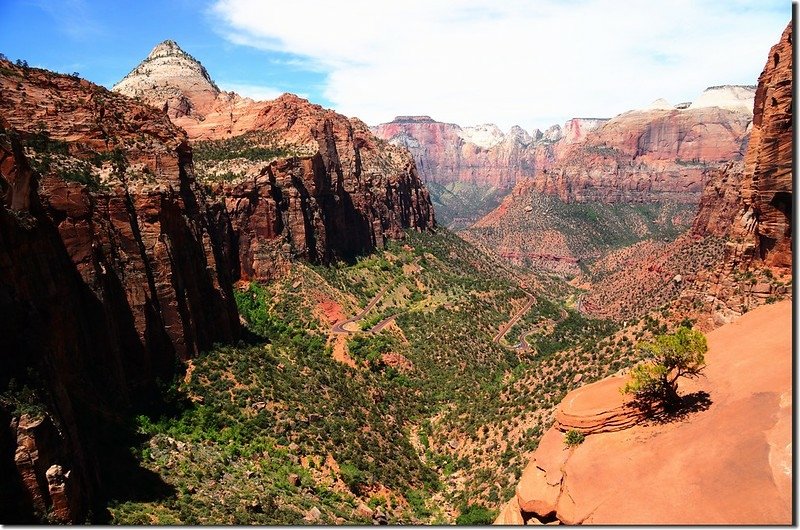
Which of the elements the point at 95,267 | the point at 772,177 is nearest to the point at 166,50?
the point at 95,267

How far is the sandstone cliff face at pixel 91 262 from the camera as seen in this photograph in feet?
102

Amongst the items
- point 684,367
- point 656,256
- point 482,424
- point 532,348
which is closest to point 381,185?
point 532,348

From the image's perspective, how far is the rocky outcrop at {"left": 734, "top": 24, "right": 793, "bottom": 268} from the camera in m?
36.3

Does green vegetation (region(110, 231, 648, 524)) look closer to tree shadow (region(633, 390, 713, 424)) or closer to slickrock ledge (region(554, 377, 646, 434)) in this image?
slickrock ledge (region(554, 377, 646, 434))

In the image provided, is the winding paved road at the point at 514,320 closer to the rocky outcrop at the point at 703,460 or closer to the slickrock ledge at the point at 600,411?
the slickrock ledge at the point at 600,411

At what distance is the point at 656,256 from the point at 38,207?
151 meters

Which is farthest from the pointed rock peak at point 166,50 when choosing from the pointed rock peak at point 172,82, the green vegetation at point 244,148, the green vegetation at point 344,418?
the green vegetation at point 344,418

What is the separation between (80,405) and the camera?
3828 centimetres

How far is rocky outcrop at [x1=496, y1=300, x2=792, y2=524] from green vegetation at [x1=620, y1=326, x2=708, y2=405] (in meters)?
1.39

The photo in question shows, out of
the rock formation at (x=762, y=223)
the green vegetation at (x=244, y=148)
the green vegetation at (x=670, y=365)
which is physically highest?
the green vegetation at (x=244, y=148)

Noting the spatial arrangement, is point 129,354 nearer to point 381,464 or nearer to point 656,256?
point 381,464

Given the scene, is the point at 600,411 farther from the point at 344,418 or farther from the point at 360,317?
the point at 360,317

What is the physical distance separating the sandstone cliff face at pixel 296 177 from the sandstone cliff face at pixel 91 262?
26.1 m

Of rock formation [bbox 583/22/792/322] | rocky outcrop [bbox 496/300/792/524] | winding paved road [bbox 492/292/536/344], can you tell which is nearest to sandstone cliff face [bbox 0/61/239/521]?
A: rocky outcrop [bbox 496/300/792/524]
